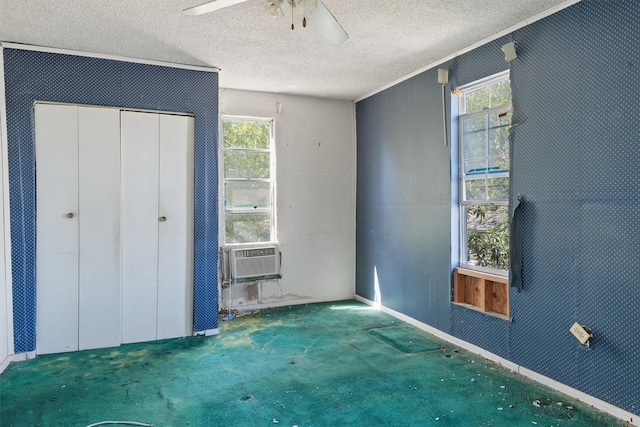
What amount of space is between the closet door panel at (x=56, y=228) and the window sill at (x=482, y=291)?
3.47 m

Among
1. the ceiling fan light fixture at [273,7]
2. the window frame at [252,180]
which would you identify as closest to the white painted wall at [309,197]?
the window frame at [252,180]

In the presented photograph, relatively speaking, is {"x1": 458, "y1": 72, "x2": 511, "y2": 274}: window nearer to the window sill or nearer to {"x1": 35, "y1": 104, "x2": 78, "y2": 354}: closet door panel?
the window sill

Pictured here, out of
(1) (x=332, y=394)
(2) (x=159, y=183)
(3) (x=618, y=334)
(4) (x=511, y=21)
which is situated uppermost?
(4) (x=511, y=21)

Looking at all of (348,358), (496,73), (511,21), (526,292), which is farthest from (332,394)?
(511,21)

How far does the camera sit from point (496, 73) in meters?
3.24

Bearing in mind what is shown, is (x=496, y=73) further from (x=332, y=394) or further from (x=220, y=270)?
(x=220, y=270)

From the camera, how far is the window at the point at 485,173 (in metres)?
3.29

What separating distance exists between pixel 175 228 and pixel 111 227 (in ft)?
1.83

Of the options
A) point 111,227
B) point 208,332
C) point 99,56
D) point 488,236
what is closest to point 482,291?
point 488,236

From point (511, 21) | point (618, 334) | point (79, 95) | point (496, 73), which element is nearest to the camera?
point (618, 334)

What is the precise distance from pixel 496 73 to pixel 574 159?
3.28ft

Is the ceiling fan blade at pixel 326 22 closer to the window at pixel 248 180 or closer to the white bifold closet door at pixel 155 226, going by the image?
the white bifold closet door at pixel 155 226

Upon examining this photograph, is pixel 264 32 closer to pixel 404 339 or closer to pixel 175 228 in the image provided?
pixel 175 228

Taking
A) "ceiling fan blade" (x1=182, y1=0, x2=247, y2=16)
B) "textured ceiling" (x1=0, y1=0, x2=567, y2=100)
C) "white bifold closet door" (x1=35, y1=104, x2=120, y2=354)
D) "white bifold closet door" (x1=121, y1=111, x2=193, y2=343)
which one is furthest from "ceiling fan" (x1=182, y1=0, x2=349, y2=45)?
"white bifold closet door" (x1=35, y1=104, x2=120, y2=354)
